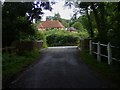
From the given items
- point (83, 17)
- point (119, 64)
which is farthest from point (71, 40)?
point (119, 64)

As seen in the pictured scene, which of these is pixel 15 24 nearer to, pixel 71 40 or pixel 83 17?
pixel 83 17

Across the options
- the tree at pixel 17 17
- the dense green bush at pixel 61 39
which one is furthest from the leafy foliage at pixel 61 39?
the tree at pixel 17 17

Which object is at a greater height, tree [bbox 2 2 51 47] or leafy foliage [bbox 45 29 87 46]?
tree [bbox 2 2 51 47]

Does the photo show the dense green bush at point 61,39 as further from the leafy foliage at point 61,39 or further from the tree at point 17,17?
the tree at point 17,17

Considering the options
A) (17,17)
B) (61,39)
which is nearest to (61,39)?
(61,39)

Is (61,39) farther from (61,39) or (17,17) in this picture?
(17,17)

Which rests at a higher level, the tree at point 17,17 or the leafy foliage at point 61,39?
the tree at point 17,17

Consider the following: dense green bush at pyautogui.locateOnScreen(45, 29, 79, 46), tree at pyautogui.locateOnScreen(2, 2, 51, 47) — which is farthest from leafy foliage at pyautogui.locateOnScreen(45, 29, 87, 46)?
tree at pyautogui.locateOnScreen(2, 2, 51, 47)

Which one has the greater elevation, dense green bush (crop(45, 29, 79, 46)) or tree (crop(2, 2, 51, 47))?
tree (crop(2, 2, 51, 47))

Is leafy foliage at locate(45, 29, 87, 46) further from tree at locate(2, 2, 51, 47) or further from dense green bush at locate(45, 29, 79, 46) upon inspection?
tree at locate(2, 2, 51, 47)

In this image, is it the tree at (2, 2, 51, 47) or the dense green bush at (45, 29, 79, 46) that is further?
the dense green bush at (45, 29, 79, 46)

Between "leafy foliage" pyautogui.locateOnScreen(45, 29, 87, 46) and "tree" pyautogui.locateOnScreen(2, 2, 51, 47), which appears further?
"leafy foliage" pyautogui.locateOnScreen(45, 29, 87, 46)

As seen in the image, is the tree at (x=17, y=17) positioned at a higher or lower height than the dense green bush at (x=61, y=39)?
higher

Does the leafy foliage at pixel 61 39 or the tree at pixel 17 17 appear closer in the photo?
the tree at pixel 17 17
